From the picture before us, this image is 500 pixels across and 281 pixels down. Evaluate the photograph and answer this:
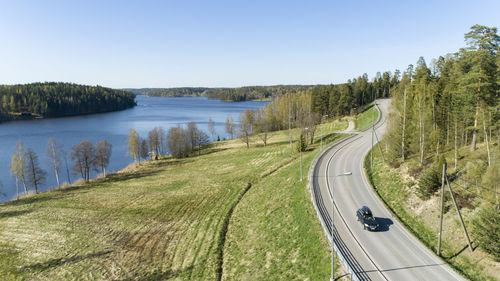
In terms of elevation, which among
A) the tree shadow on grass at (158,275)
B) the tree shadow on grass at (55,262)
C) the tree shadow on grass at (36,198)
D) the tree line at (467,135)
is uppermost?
the tree line at (467,135)

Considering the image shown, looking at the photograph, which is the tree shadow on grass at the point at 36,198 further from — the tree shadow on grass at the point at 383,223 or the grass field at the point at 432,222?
the grass field at the point at 432,222

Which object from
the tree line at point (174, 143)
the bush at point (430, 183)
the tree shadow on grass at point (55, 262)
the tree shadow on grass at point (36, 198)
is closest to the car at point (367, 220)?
the bush at point (430, 183)

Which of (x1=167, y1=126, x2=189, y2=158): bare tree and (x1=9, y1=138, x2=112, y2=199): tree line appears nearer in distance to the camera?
(x1=9, y1=138, x2=112, y2=199): tree line

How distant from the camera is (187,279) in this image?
21938mm

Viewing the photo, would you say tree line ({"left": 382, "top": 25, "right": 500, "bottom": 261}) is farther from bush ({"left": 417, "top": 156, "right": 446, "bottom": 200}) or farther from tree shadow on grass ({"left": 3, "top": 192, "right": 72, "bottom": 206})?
tree shadow on grass ({"left": 3, "top": 192, "right": 72, "bottom": 206})

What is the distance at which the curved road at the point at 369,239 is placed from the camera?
1831cm

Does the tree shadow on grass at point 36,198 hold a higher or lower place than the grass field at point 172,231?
lower

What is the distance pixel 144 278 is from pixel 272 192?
19513 millimetres

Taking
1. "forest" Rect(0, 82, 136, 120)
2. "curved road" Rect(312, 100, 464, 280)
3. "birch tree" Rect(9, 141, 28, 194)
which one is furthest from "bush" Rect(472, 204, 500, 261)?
"forest" Rect(0, 82, 136, 120)

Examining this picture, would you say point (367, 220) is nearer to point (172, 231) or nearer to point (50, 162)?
point (172, 231)

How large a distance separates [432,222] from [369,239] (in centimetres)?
615

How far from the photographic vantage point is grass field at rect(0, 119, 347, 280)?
2256cm

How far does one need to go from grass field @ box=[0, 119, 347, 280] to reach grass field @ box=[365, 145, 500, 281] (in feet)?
27.6

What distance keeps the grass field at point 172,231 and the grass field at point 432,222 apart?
841cm
